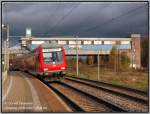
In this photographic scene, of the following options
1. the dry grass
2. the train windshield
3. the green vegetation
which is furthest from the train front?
the dry grass

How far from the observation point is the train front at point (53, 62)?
30.7m

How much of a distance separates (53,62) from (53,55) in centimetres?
57

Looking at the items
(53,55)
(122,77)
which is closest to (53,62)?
(53,55)

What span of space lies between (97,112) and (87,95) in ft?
20.7

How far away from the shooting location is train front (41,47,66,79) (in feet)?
101

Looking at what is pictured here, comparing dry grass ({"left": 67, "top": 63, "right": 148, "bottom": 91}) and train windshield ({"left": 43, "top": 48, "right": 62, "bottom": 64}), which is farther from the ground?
train windshield ({"left": 43, "top": 48, "right": 62, "bottom": 64})

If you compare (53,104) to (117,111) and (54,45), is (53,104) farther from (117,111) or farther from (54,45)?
(54,45)

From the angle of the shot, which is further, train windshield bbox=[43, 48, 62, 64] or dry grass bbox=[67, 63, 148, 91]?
train windshield bbox=[43, 48, 62, 64]

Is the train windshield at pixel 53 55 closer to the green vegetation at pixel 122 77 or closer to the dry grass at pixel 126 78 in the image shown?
the green vegetation at pixel 122 77

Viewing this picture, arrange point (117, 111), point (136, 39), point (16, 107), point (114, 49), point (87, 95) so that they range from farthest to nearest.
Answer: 1. point (136, 39)
2. point (114, 49)
3. point (87, 95)
4. point (16, 107)
5. point (117, 111)

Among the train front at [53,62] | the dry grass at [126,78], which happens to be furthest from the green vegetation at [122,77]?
the train front at [53,62]

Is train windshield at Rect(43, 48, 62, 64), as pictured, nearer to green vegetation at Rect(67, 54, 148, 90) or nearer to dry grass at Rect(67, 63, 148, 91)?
green vegetation at Rect(67, 54, 148, 90)

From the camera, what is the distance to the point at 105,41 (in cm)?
11369

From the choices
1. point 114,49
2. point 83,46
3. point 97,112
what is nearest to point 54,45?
point 97,112
